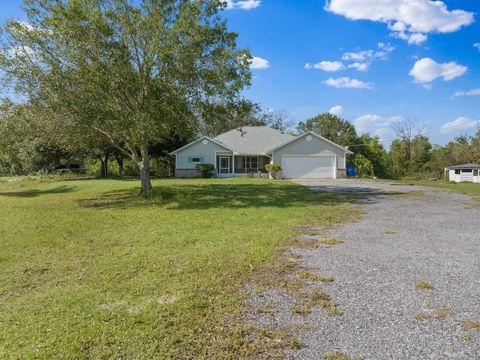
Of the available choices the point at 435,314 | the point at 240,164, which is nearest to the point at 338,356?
the point at 435,314

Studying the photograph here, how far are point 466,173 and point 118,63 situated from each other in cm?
3571

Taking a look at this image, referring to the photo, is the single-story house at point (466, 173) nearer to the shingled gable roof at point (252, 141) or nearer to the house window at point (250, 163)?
the shingled gable roof at point (252, 141)

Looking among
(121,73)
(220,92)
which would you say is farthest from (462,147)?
(121,73)

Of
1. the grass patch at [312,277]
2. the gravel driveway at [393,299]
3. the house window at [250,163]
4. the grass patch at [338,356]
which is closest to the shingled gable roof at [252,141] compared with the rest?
the house window at [250,163]

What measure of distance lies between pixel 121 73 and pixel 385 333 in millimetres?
12602

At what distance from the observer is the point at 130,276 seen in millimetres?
5438

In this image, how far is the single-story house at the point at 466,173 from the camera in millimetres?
35719

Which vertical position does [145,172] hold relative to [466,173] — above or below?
above

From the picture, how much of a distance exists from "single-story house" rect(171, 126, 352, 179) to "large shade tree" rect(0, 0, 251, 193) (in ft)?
51.4

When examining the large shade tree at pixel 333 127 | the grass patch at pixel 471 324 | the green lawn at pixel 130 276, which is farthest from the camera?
the large shade tree at pixel 333 127

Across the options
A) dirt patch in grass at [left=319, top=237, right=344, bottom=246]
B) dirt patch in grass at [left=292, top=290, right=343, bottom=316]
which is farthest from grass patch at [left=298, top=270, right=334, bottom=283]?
dirt patch in grass at [left=319, top=237, right=344, bottom=246]

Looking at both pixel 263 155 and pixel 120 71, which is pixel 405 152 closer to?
pixel 263 155

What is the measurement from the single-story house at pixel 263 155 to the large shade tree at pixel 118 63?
1567 cm

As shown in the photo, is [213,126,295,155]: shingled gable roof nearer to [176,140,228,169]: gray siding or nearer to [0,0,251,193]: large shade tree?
[176,140,228,169]: gray siding
